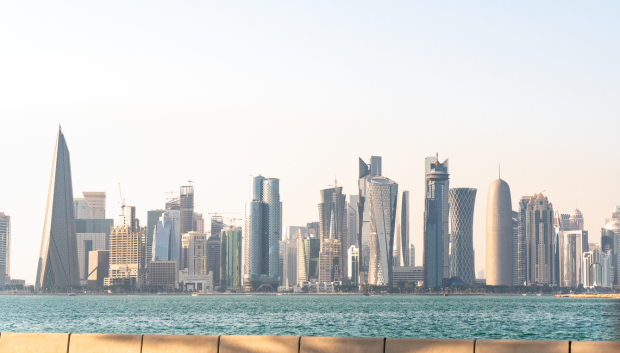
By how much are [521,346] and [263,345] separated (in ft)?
17.4

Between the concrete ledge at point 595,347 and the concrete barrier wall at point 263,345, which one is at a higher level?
→ the concrete ledge at point 595,347

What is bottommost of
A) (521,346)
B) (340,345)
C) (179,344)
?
(179,344)

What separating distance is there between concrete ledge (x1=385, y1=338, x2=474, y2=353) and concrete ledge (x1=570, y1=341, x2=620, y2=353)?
1980 mm

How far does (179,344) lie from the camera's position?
17.0 meters

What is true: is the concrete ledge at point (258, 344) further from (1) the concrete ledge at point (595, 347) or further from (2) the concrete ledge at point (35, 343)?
(1) the concrete ledge at point (595, 347)

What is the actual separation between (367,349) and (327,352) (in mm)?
851

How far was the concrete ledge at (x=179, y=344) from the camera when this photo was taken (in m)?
17.0

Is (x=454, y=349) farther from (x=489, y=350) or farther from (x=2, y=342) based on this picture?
(x=2, y=342)

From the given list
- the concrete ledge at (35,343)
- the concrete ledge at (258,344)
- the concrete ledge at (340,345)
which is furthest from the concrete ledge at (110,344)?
the concrete ledge at (340,345)

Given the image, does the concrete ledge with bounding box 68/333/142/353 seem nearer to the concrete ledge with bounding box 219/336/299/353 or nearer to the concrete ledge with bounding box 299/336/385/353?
the concrete ledge with bounding box 219/336/299/353

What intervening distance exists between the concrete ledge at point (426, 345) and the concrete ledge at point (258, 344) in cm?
203

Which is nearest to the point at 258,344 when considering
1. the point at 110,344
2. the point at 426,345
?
the point at 110,344

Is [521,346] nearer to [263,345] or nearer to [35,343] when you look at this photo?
[263,345]

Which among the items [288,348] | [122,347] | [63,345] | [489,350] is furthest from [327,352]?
[63,345]
